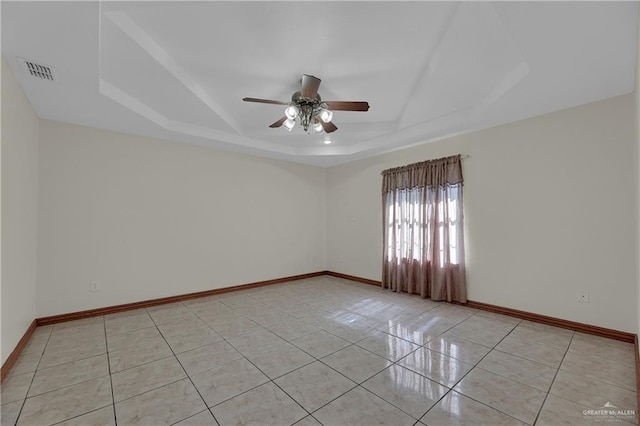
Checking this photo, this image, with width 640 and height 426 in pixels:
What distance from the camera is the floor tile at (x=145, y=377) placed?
1860 mm

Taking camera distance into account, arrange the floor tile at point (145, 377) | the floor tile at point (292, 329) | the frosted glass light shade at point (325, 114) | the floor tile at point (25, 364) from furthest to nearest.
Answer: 1. the floor tile at point (292, 329)
2. the frosted glass light shade at point (325, 114)
3. the floor tile at point (25, 364)
4. the floor tile at point (145, 377)

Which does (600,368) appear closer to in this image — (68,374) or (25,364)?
(68,374)

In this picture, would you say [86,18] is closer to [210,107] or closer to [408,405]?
[210,107]

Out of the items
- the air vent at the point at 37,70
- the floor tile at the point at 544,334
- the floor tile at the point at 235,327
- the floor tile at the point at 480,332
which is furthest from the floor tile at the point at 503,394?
the air vent at the point at 37,70

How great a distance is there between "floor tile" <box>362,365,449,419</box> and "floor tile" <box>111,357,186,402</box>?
149 centimetres

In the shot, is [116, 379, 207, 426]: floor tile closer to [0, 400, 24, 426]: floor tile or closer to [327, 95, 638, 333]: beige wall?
[0, 400, 24, 426]: floor tile

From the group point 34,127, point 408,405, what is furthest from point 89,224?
point 408,405

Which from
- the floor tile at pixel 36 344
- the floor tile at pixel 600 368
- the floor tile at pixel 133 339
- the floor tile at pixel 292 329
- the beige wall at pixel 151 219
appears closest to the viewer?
the floor tile at pixel 600 368

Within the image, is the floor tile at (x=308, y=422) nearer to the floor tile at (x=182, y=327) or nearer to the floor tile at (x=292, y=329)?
the floor tile at (x=292, y=329)

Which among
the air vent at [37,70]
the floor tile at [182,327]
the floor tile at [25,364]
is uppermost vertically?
the air vent at [37,70]

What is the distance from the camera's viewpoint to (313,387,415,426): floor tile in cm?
157

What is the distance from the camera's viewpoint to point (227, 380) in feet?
6.50

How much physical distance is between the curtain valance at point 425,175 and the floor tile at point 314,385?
3.09m

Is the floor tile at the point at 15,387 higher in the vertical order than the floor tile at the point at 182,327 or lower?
higher
